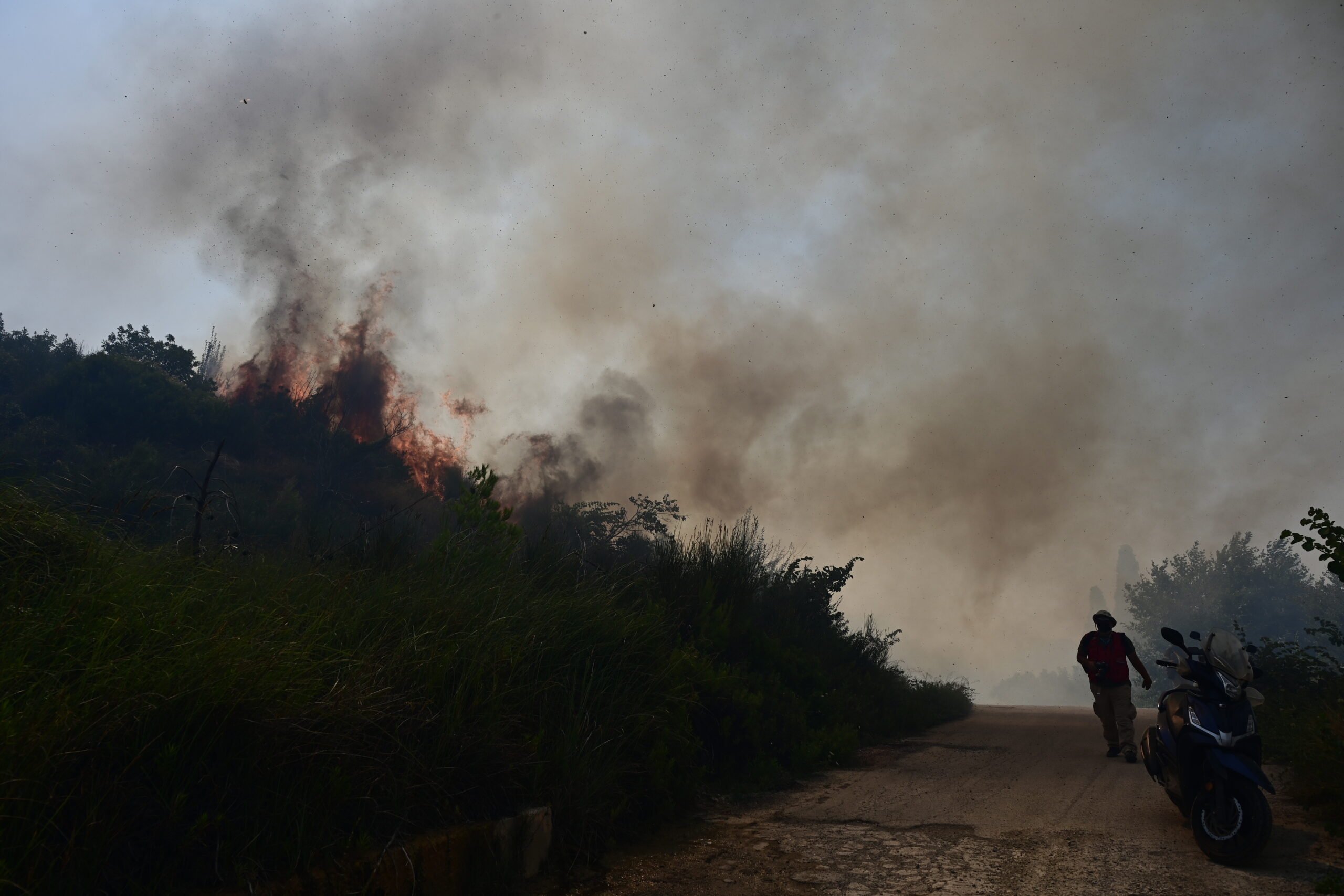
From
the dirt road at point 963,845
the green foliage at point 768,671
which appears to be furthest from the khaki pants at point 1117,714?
the green foliage at point 768,671

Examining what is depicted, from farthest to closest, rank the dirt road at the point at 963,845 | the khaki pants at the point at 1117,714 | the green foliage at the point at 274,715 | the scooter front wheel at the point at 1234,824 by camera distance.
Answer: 1. the khaki pants at the point at 1117,714
2. the scooter front wheel at the point at 1234,824
3. the dirt road at the point at 963,845
4. the green foliage at the point at 274,715

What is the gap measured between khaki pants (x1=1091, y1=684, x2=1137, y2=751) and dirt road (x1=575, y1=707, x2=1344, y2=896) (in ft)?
4.09

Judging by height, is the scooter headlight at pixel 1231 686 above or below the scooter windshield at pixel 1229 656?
below

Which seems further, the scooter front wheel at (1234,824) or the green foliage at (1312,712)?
the green foliage at (1312,712)

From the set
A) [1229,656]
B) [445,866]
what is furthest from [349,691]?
[1229,656]

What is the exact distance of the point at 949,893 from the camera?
3760 millimetres

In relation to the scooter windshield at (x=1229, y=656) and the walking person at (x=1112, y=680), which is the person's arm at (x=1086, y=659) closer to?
the walking person at (x=1112, y=680)

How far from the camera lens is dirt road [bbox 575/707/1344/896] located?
12.9 ft

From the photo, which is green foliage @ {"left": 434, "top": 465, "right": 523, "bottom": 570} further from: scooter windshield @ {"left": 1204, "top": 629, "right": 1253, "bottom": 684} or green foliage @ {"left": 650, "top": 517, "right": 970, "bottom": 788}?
scooter windshield @ {"left": 1204, "top": 629, "right": 1253, "bottom": 684}

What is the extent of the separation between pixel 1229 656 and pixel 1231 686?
19 cm

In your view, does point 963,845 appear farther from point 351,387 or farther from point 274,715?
point 351,387

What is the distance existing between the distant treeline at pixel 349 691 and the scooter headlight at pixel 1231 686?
3.60 meters

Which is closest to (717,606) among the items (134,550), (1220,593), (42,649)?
(134,550)

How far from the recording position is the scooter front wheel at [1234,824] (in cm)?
412
